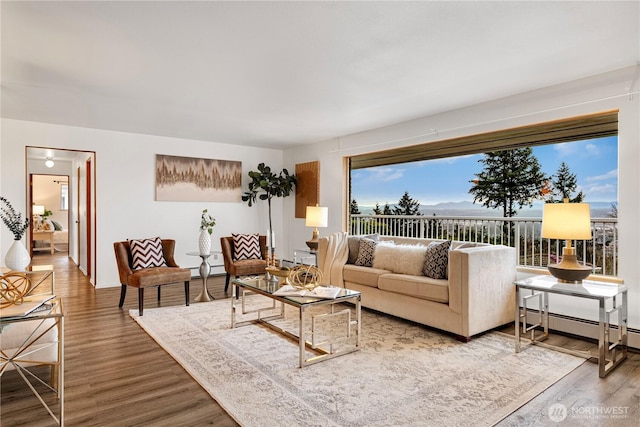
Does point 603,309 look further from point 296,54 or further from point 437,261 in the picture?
point 296,54

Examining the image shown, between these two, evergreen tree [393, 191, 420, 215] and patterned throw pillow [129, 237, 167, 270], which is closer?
patterned throw pillow [129, 237, 167, 270]

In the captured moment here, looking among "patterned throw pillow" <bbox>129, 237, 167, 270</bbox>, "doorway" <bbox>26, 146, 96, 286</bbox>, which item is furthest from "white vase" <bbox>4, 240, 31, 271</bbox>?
"doorway" <bbox>26, 146, 96, 286</bbox>

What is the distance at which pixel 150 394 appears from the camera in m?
2.39

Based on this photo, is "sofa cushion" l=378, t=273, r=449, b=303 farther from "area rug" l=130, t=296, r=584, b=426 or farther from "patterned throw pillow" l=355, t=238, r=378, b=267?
"patterned throw pillow" l=355, t=238, r=378, b=267

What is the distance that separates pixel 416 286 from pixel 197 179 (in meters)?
4.50

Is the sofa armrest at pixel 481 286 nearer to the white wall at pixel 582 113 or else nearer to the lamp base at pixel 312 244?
the white wall at pixel 582 113

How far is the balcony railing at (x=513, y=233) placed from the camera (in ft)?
12.4

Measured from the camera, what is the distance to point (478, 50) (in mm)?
2902

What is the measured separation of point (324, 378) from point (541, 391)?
1.41 meters

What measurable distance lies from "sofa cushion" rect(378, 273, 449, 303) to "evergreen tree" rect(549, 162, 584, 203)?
2.33 meters

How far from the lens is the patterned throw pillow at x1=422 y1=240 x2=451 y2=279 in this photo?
3.81 meters

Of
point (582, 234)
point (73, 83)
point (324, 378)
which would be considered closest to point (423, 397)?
point (324, 378)

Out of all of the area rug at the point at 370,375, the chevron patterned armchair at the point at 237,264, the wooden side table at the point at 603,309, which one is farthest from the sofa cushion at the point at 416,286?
the chevron patterned armchair at the point at 237,264

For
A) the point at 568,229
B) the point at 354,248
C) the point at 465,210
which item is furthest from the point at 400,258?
the point at 465,210
